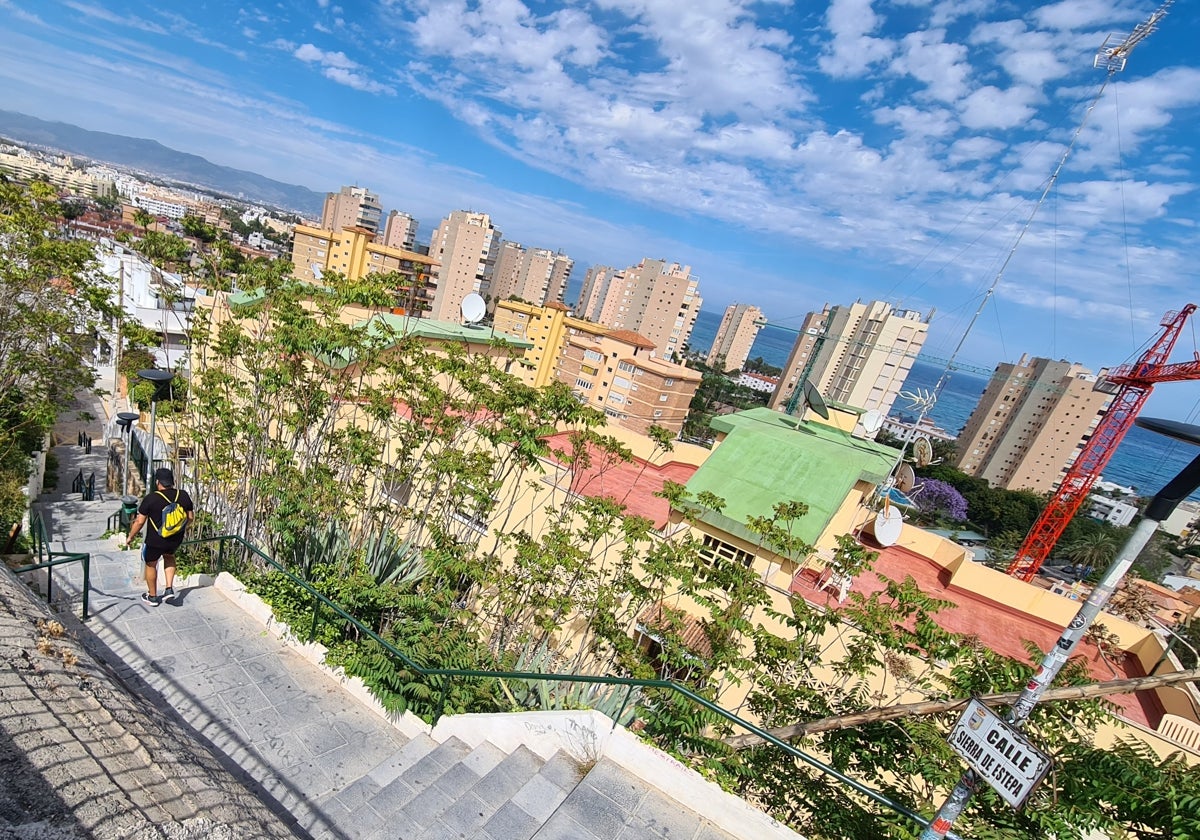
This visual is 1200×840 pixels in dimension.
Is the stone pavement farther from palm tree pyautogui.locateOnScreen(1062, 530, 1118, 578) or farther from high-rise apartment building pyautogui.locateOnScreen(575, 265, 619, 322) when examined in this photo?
high-rise apartment building pyautogui.locateOnScreen(575, 265, 619, 322)

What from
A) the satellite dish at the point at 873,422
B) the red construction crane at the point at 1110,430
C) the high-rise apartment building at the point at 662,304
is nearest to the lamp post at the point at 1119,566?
the satellite dish at the point at 873,422

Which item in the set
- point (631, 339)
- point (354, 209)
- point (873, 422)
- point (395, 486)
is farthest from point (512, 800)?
point (354, 209)

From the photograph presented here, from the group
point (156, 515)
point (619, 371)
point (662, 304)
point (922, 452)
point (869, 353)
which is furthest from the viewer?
point (662, 304)

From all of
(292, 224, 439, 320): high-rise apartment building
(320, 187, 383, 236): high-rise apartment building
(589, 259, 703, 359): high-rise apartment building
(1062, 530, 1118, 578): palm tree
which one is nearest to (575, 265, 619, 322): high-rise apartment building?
(589, 259, 703, 359): high-rise apartment building

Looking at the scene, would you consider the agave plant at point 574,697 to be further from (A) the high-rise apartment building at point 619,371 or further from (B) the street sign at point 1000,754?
(A) the high-rise apartment building at point 619,371

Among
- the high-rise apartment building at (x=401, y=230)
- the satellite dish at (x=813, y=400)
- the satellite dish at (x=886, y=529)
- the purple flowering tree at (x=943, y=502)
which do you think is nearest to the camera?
the satellite dish at (x=886, y=529)

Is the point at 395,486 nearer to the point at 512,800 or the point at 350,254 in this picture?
the point at 512,800
